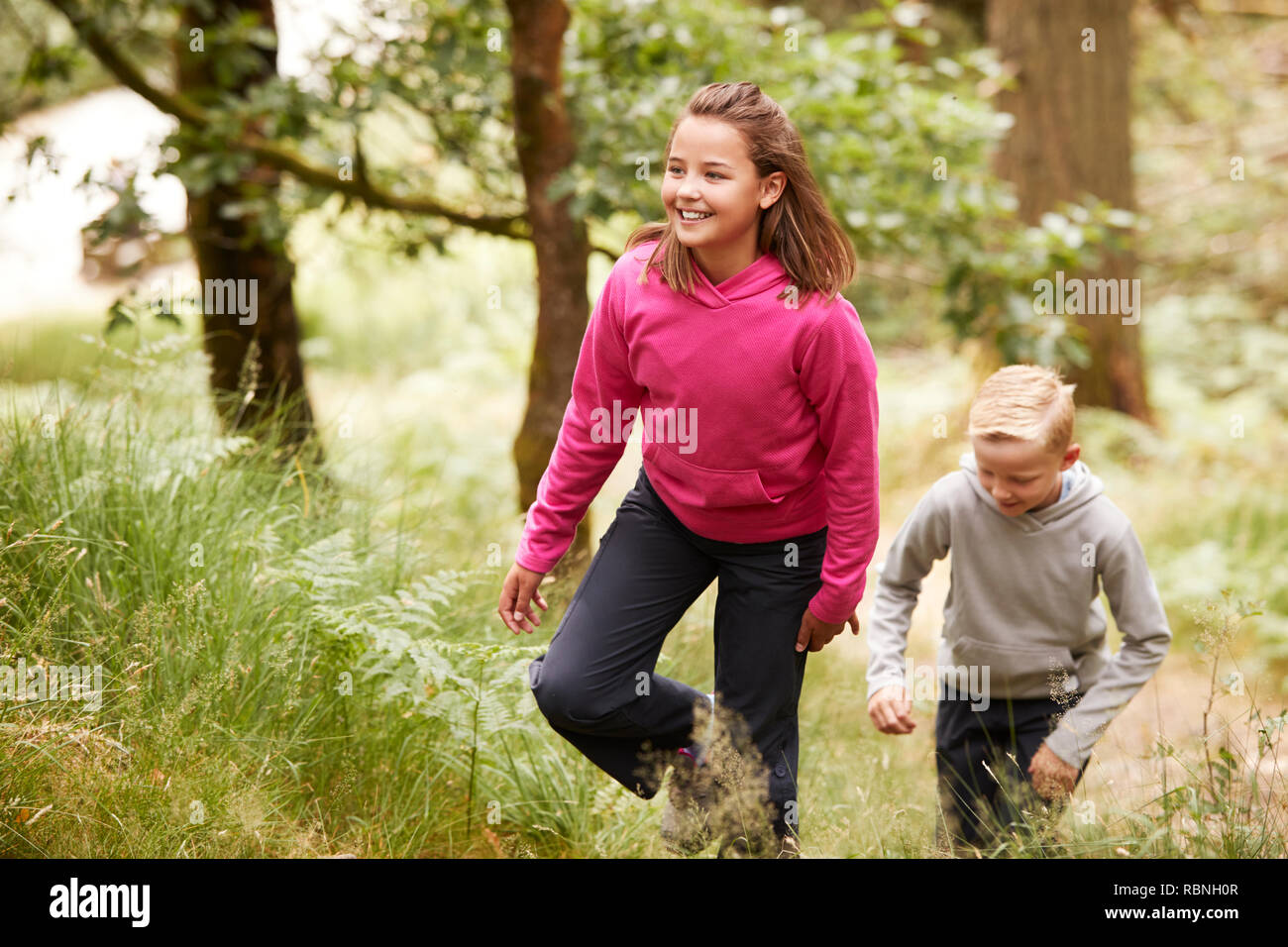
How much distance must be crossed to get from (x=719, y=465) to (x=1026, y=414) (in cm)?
78

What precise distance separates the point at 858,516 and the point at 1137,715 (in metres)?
3.51

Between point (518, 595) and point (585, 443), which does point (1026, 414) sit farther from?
point (518, 595)

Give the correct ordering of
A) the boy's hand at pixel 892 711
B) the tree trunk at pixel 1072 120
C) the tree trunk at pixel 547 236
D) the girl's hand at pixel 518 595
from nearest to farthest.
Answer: the boy's hand at pixel 892 711, the girl's hand at pixel 518 595, the tree trunk at pixel 547 236, the tree trunk at pixel 1072 120

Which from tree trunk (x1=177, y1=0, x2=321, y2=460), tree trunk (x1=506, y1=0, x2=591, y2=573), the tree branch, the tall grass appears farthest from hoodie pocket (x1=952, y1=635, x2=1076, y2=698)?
Answer: tree trunk (x1=177, y1=0, x2=321, y2=460)

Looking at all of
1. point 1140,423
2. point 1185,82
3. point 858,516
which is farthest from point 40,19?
point 1185,82

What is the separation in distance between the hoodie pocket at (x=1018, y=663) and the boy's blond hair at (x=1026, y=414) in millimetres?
549

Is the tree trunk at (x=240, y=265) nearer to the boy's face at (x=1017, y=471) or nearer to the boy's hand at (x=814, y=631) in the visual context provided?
the boy's hand at (x=814, y=631)

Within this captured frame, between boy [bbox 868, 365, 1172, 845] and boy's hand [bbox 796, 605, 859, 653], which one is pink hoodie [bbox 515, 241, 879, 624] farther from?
boy [bbox 868, 365, 1172, 845]

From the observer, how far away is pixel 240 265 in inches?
211

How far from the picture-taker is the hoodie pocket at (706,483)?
8.46 feet

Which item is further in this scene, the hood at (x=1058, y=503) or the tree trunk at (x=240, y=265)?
the tree trunk at (x=240, y=265)

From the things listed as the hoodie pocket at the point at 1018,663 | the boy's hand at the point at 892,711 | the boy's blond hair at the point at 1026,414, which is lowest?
the boy's hand at the point at 892,711

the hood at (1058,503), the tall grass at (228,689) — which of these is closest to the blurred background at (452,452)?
the tall grass at (228,689)

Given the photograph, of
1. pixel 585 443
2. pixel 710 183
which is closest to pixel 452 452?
pixel 585 443
